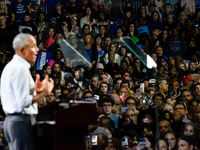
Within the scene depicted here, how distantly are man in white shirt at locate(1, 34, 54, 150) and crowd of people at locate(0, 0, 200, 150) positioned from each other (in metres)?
2.27

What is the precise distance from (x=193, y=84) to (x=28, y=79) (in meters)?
5.13

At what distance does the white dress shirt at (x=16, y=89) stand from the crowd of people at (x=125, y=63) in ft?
7.52

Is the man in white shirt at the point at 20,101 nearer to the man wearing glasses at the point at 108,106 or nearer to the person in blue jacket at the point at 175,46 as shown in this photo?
the man wearing glasses at the point at 108,106

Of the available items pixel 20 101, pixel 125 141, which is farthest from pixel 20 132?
pixel 125 141

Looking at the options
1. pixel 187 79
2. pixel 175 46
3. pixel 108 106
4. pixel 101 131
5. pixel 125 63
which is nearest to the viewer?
pixel 101 131

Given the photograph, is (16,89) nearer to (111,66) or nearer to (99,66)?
(99,66)

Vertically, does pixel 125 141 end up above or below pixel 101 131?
below

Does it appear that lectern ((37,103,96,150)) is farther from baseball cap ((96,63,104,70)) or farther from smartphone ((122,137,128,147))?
baseball cap ((96,63,104,70))

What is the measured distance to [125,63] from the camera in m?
7.97

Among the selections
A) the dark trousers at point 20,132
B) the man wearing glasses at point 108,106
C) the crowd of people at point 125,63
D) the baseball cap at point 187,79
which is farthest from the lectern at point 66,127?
the baseball cap at point 187,79

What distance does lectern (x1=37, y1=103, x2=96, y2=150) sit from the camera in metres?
2.48

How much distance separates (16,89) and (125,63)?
5574 millimetres

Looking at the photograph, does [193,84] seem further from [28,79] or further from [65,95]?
[28,79]

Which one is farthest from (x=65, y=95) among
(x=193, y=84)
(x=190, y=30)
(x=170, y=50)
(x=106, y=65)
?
(x=190, y=30)
